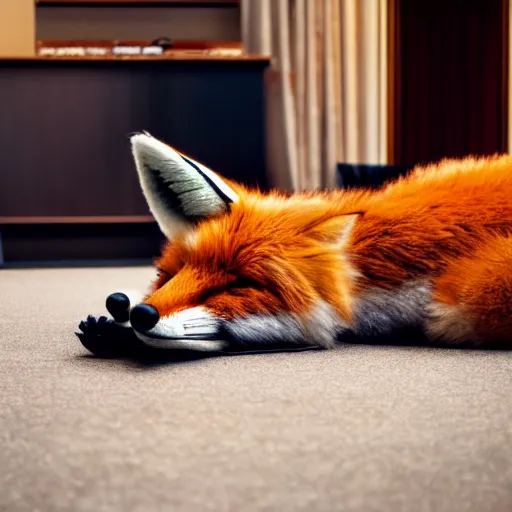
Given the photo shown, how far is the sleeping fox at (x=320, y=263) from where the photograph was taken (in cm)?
87

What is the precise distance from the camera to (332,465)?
515 mm

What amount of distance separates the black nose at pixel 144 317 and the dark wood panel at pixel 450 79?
2.89 m

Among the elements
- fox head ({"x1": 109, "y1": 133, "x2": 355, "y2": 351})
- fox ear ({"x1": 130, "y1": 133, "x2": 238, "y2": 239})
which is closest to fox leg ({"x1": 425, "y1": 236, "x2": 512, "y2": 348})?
fox head ({"x1": 109, "y1": 133, "x2": 355, "y2": 351})

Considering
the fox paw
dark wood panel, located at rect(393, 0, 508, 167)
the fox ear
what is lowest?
the fox paw

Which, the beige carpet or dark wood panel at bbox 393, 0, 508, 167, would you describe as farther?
dark wood panel at bbox 393, 0, 508, 167

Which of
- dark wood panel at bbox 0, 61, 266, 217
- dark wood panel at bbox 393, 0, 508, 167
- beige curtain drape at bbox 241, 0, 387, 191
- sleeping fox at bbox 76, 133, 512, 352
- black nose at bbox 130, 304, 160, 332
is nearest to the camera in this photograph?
black nose at bbox 130, 304, 160, 332

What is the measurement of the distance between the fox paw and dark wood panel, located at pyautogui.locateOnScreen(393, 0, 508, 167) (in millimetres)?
2796

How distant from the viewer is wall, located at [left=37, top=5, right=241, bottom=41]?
3.41m

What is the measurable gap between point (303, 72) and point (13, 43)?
4.79 ft

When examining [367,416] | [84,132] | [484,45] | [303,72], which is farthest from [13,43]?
[367,416]

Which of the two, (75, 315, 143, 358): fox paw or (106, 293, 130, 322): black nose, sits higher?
(106, 293, 130, 322): black nose

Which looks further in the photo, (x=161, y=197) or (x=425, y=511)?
(x=161, y=197)

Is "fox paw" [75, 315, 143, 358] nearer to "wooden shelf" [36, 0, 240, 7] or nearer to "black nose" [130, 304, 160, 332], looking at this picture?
"black nose" [130, 304, 160, 332]

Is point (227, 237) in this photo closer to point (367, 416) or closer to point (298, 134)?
point (367, 416)
